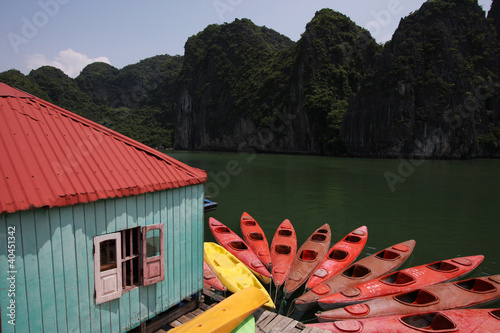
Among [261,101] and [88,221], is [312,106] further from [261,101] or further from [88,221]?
[88,221]

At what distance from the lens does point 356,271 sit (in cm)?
760

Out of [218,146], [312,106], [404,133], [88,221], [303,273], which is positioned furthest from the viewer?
[218,146]

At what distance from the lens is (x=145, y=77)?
429 feet

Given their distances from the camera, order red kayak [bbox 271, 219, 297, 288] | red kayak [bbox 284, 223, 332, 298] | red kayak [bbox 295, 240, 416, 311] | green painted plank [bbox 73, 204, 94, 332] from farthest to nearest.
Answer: red kayak [bbox 271, 219, 297, 288] → red kayak [bbox 284, 223, 332, 298] → red kayak [bbox 295, 240, 416, 311] → green painted plank [bbox 73, 204, 94, 332]

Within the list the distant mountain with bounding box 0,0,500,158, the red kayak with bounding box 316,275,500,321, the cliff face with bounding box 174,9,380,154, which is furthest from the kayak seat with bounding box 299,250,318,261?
the cliff face with bounding box 174,9,380,154

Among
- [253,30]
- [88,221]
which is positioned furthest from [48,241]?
[253,30]

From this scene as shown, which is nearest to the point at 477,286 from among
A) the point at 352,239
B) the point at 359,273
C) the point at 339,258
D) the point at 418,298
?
the point at 418,298

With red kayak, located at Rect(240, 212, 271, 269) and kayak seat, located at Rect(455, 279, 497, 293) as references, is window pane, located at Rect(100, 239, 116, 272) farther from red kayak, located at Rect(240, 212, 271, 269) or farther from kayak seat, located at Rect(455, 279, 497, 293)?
kayak seat, located at Rect(455, 279, 497, 293)

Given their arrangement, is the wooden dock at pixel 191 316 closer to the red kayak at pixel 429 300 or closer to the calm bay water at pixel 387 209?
the red kayak at pixel 429 300

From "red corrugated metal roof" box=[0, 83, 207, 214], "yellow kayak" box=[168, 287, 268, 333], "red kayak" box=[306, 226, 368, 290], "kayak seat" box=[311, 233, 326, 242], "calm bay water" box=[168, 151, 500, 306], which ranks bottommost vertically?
→ "calm bay water" box=[168, 151, 500, 306]

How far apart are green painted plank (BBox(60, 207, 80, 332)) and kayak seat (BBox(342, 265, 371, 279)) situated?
19.5 feet

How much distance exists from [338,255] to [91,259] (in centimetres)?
708

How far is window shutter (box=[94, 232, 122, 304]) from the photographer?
3.82 m

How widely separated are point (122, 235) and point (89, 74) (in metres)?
143
